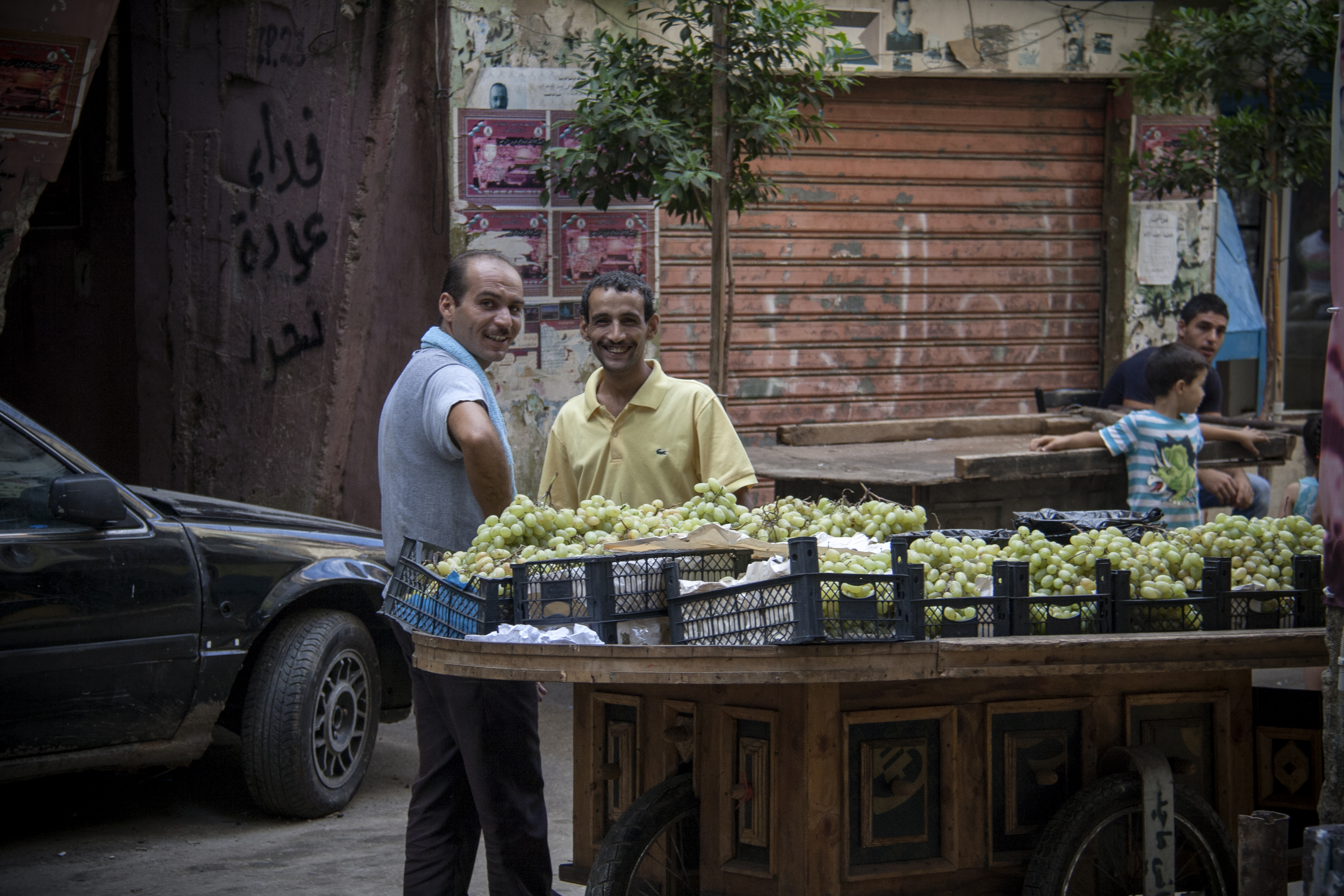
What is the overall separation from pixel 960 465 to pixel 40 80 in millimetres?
5328

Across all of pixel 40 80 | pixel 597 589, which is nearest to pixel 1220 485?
pixel 597 589

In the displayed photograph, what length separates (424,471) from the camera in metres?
3.78

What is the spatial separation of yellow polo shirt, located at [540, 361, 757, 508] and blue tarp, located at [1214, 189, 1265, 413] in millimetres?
7385

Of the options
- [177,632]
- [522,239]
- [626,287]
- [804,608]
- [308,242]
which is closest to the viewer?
[804,608]

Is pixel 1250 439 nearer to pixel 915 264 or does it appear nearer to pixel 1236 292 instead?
pixel 915 264

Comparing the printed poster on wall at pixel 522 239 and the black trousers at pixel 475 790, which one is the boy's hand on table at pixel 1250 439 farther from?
the black trousers at pixel 475 790

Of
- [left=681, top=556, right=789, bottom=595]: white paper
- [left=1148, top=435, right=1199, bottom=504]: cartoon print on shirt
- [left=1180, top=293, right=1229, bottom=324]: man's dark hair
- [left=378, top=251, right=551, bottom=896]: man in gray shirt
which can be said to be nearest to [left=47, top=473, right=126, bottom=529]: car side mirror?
[left=378, top=251, right=551, bottom=896]: man in gray shirt

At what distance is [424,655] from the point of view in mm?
3053

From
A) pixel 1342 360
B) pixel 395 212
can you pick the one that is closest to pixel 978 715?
pixel 1342 360

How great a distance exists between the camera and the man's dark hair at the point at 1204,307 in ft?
25.6

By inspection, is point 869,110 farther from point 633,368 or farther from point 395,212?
point 633,368

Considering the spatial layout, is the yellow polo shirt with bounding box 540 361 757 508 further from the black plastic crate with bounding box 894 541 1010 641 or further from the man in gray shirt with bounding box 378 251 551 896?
the black plastic crate with bounding box 894 541 1010 641

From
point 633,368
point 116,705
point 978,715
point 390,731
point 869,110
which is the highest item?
point 869,110

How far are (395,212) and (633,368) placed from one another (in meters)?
4.43
